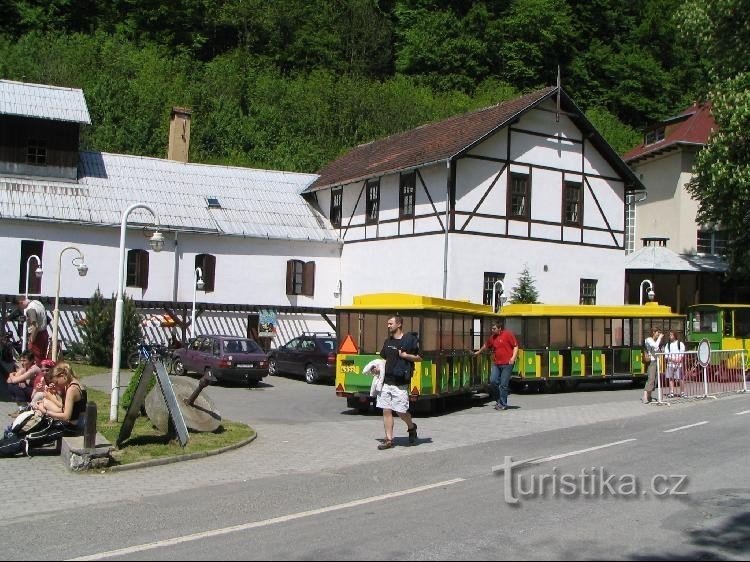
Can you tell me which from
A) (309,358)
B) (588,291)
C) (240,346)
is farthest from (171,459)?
(588,291)

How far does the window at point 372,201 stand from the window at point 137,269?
8887 millimetres

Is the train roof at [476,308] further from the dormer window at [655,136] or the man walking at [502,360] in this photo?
the dormer window at [655,136]

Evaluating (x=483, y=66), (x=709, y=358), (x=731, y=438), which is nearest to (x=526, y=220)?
(x=709, y=358)

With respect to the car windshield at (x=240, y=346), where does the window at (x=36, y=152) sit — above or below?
above

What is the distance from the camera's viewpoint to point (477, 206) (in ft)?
104

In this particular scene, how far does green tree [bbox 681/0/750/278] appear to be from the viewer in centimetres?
3225

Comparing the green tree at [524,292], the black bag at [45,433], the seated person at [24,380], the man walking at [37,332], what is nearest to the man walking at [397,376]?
the black bag at [45,433]

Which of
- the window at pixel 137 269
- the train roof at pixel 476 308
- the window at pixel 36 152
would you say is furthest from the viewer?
the window at pixel 36 152

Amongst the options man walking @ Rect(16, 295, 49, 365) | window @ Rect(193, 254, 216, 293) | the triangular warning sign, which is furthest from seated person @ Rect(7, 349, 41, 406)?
window @ Rect(193, 254, 216, 293)

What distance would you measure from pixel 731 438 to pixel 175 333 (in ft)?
75.1

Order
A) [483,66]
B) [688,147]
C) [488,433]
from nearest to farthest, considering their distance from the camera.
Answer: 1. [488,433]
2. [688,147]
3. [483,66]

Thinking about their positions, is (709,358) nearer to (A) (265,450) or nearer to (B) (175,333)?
(A) (265,450)

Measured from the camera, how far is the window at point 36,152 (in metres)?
34.7

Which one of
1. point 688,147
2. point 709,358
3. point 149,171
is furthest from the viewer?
point 688,147
